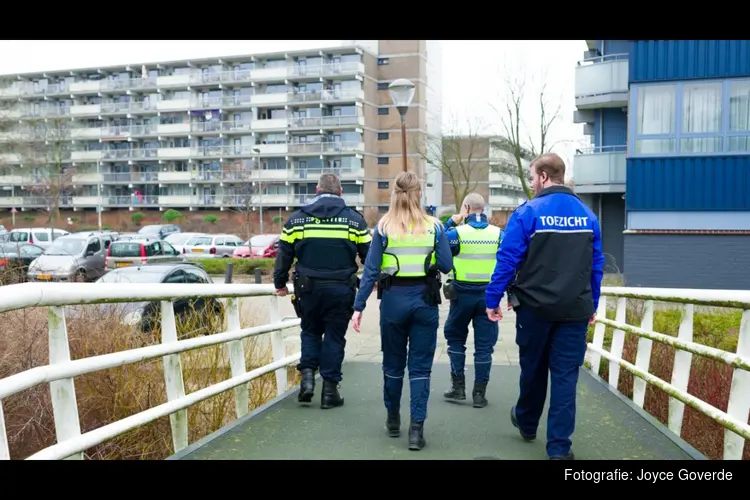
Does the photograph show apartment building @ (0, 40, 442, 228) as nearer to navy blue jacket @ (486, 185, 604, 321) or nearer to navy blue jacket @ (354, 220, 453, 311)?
navy blue jacket @ (354, 220, 453, 311)

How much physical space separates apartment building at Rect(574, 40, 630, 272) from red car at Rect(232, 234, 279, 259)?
14.7 m

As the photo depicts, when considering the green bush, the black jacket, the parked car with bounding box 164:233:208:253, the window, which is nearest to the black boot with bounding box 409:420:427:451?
the black jacket

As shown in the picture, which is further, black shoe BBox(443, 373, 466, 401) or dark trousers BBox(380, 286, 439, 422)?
black shoe BBox(443, 373, 466, 401)

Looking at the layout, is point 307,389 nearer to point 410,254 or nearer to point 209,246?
point 410,254

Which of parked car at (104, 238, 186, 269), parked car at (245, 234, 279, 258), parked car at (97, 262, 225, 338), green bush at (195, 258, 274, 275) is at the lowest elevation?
green bush at (195, 258, 274, 275)

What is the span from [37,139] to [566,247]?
203ft

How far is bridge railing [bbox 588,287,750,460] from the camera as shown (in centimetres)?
401

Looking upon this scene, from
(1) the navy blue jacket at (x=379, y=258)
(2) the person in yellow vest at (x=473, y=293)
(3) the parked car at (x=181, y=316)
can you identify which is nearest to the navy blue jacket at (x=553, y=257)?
(1) the navy blue jacket at (x=379, y=258)

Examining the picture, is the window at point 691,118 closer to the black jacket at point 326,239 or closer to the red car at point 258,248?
the black jacket at point 326,239

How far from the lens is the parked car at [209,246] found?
34406 millimetres

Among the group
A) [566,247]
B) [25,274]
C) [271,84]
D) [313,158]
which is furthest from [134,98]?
[566,247]

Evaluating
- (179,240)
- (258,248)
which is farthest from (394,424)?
(179,240)

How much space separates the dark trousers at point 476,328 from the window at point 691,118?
13793 mm
